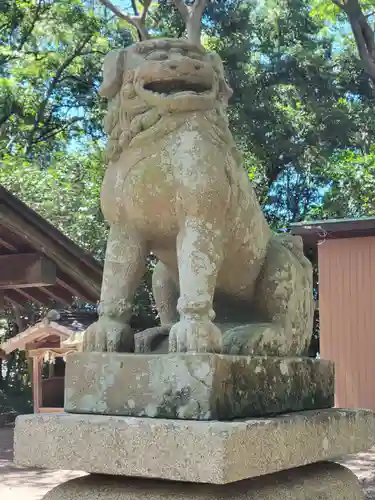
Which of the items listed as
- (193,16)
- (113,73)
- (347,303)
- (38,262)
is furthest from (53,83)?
(113,73)

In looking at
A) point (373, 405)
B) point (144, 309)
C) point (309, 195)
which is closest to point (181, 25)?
point (309, 195)

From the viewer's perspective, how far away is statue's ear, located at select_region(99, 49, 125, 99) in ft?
6.78

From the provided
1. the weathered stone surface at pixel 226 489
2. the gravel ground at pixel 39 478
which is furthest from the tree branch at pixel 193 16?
the weathered stone surface at pixel 226 489

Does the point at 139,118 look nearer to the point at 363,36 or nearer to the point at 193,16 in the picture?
the point at 363,36

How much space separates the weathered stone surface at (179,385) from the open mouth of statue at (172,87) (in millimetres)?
805

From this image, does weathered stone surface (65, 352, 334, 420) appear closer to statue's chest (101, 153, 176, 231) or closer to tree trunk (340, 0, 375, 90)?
statue's chest (101, 153, 176, 231)

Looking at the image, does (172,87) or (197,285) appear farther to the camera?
(172,87)

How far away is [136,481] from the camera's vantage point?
1878mm

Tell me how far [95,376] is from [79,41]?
14.9 m

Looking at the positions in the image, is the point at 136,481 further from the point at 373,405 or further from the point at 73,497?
the point at 373,405

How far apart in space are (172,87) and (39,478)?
18.6ft

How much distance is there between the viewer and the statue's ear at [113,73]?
6.78ft

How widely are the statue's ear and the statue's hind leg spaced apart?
759 millimetres

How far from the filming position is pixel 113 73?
6.77 feet
